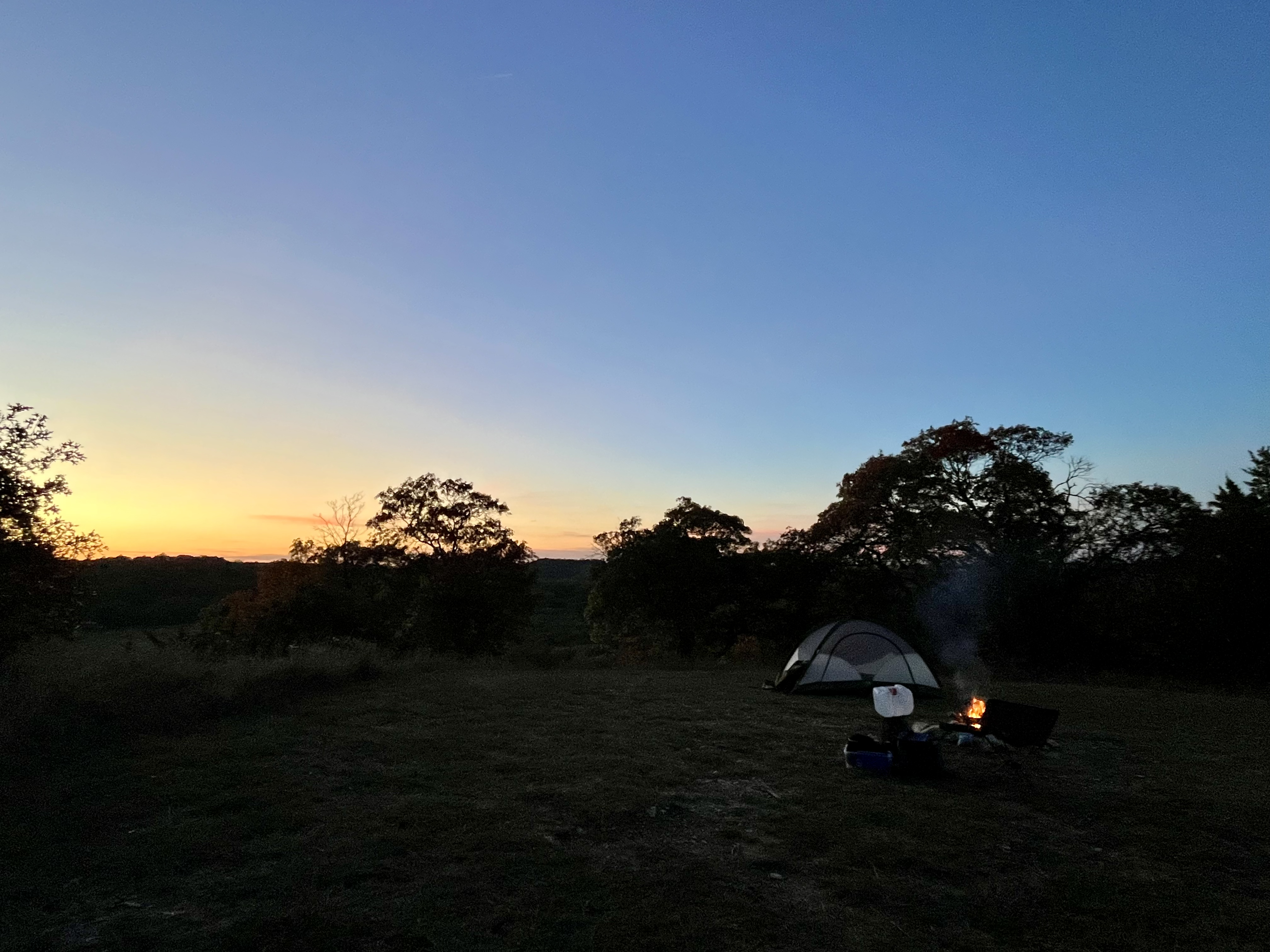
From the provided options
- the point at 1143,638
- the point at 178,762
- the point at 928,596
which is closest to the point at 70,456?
the point at 178,762

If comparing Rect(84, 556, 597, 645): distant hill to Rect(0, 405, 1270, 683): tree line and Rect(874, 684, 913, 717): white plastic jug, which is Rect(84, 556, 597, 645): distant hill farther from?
Rect(874, 684, 913, 717): white plastic jug

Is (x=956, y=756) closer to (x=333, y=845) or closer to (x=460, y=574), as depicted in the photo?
(x=333, y=845)

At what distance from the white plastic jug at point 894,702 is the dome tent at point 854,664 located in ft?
26.0

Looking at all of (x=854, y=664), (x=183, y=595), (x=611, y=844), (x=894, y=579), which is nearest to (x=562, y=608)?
(x=183, y=595)

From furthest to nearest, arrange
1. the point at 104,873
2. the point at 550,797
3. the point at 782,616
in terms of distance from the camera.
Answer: the point at 782,616 < the point at 550,797 < the point at 104,873

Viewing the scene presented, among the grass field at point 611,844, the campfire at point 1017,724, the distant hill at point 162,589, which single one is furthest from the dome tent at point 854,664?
the distant hill at point 162,589

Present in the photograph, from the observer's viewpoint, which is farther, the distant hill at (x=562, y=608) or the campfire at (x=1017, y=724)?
the distant hill at (x=562, y=608)

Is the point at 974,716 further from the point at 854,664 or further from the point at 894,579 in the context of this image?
the point at 894,579

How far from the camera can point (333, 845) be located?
20.0 ft

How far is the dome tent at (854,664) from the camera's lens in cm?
1694

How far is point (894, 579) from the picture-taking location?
94.7 ft

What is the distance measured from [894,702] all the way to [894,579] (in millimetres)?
21022

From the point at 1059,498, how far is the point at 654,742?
23.0 m

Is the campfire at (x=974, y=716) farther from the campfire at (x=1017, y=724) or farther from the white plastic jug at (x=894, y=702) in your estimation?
the white plastic jug at (x=894, y=702)
